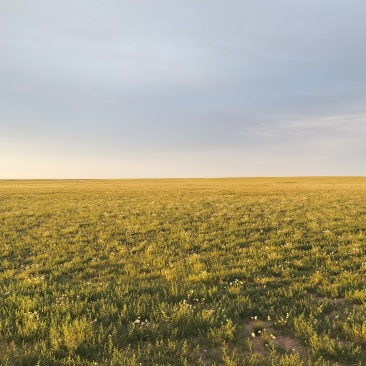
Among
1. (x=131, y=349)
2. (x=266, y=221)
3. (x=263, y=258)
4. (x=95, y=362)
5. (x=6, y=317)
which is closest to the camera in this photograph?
(x=95, y=362)

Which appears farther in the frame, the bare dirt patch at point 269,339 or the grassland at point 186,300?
the bare dirt patch at point 269,339

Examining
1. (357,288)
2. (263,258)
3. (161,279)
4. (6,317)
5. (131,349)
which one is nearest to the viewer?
(131,349)

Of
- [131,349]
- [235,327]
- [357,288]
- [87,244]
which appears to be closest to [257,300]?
[235,327]

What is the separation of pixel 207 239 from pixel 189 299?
836cm

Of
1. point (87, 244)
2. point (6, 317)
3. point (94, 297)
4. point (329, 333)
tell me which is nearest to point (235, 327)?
point (329, 333)

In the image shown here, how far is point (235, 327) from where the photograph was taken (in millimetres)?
6730

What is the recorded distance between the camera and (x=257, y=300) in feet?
27.4

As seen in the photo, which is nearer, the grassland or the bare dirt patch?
the grassland

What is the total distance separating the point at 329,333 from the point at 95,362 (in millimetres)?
4758

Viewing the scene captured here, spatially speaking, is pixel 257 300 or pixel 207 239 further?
pixel 207 239

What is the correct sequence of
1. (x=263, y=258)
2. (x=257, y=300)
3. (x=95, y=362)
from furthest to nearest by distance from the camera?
(x=263, y=258), (x=257, y=300), (x=95, y=362)

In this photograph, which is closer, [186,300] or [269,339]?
[269,339]

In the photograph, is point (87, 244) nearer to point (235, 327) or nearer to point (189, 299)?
point (189, 299)

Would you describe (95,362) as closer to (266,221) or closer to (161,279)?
(161,279)
